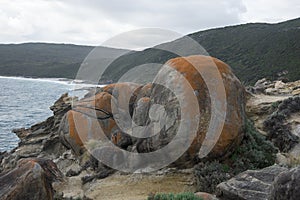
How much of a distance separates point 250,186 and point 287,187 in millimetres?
2174

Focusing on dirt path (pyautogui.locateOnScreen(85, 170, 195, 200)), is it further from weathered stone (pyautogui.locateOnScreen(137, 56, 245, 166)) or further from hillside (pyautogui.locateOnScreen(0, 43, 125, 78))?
hillside (pyautogui.locateOnScreen(0, 43, 125, 78))

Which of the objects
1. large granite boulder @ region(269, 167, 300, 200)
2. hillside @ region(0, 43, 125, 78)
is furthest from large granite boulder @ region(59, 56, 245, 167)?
hillside @ region(0, 43, 125, 78)

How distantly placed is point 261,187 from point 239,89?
12.7 feet

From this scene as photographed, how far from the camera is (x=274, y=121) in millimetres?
12141

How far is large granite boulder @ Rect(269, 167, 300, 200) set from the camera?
449 centimetres

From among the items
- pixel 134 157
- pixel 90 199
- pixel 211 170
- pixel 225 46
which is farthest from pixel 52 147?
pixel 225 46

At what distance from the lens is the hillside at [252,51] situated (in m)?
53.8

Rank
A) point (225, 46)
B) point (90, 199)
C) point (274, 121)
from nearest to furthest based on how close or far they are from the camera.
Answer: point (90, 199) → point (274, 121) → point (225, 46)

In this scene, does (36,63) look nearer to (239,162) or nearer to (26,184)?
(239,162)

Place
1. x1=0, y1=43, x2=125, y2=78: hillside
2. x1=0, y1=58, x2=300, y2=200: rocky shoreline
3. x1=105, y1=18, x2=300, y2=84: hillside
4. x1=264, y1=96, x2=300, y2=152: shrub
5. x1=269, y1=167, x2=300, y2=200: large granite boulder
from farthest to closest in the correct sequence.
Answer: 1. x1=0, y1=43, x2=125, y2=78: hillside
2. x1=105, y1=18, x2=300, y2=84: hillside
3. x1=264, y1=96, x2=300, y2=152: shrub
4. x1=0, y1=58, x2=300, y2=200: rocky shoreline
5. x1=269, y1=167, x2=300, y2=200: large granite boulder

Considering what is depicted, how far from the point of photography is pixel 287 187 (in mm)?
4605

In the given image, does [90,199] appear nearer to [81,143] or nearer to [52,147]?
[81,143]

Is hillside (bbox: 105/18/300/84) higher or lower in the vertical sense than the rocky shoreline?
higher

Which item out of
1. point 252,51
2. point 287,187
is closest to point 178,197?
point 287,187
